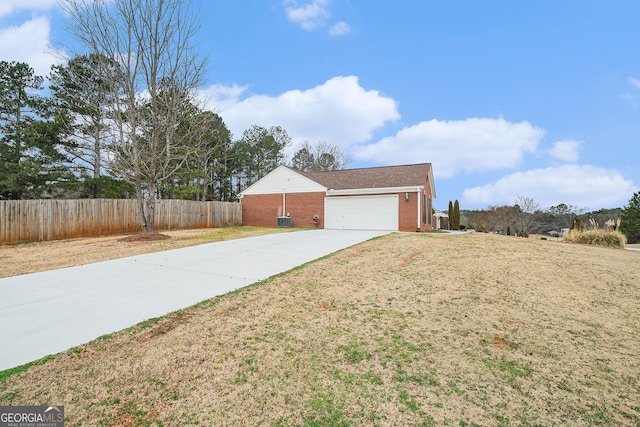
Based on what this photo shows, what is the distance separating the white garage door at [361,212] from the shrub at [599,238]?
8.34 meters

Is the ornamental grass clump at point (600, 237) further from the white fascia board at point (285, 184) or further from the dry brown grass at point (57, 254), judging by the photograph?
the dry brown grass at point (57, 254)

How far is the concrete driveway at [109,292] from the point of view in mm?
3496

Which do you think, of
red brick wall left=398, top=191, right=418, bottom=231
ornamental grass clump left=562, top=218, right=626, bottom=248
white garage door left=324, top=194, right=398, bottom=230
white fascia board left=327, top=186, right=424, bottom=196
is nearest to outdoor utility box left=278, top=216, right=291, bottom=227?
white garage door left=324, top=194, right=398, bottom=230

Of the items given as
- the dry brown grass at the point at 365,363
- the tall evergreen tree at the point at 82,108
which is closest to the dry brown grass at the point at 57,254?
the dry brown grass at the point at 365,363

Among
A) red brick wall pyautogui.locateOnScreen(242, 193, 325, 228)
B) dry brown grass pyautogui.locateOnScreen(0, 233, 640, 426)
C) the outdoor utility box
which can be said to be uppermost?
red brick wall pyautogui.locateOnScreen(242, 193, 325, 228)

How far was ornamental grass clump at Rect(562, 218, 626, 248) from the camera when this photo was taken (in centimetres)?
1263

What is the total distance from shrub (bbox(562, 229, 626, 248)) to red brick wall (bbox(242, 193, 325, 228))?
1307 cm

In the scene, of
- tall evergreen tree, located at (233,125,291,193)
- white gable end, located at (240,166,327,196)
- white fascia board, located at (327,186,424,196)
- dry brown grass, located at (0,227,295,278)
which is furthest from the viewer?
tall evergreen tree, located at (233,125,291,193)

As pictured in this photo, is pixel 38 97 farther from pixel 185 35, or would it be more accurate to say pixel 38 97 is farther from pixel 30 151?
pixel 185 35

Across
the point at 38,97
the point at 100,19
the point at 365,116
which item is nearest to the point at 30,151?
the point at 38,97

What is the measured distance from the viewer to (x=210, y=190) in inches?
1280

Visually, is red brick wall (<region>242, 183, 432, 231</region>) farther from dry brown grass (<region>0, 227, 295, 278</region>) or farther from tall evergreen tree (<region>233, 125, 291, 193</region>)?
tall evergreen tree (<region>233, 125, 291, 193</region>)

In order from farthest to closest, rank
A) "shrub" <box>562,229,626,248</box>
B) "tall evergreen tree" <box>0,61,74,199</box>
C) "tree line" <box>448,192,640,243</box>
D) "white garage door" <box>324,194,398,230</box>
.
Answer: "tree line" <box>448,192,640,243</box>
"tall evergreen tree" <box>0,61,74,199</box>
"white garage door" <box>324,194,398,230</box>
"shrub" <box>562,229,626,248</box>

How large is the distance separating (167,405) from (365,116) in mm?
16918
